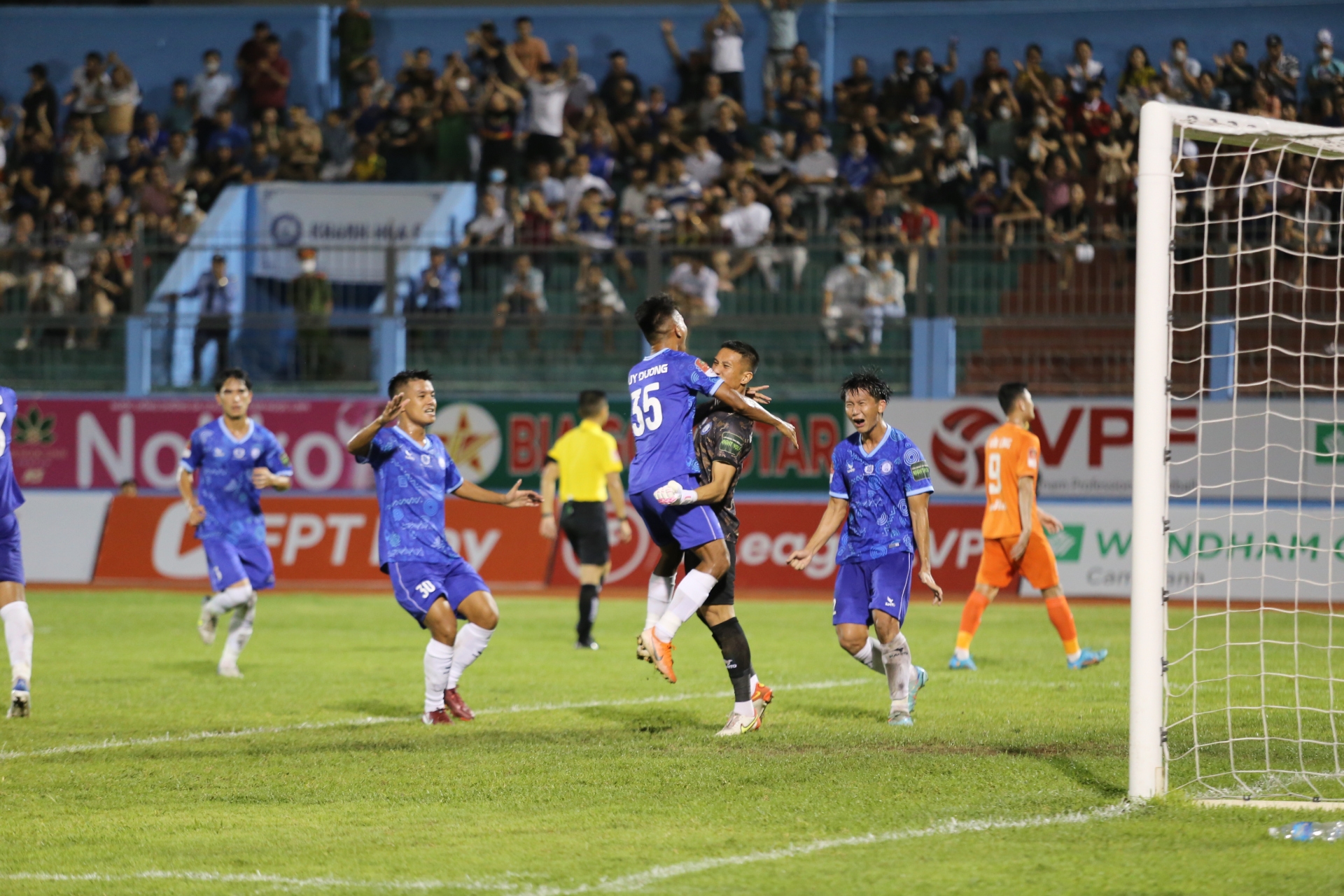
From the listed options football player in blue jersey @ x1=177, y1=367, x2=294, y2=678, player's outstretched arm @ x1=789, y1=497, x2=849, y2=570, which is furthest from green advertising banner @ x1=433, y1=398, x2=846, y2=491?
player's outstretched arm @ x1=789, y1=497, x2=849, y2=570

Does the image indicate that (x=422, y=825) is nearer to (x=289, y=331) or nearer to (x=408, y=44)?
(x=289, y=331)

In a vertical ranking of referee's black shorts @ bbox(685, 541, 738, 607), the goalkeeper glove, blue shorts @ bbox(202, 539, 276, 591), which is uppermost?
the goalkeeper glove

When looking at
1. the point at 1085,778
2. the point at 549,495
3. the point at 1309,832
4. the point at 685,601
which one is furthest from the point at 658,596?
the point at 549,495

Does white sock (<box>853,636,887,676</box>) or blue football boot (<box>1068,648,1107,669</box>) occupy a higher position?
white sock (<box>853,636,887,676</box>)

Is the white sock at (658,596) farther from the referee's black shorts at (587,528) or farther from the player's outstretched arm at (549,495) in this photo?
the referee's black shorts at (587,528)

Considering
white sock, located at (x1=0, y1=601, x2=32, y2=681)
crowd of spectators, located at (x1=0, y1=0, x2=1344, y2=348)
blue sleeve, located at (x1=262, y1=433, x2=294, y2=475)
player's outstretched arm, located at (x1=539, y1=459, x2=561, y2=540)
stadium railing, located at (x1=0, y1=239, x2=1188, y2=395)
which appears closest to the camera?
white sock, located at (x1=0, y1=601, x2=32, y2=681)

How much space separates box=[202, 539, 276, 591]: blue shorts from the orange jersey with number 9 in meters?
5.74

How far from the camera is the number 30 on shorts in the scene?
8.42 meters

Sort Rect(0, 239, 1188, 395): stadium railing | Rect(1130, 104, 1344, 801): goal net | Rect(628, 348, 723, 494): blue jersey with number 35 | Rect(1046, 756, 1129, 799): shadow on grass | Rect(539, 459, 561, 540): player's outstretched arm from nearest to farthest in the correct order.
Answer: Rect(1130, 104, 1344, 801): goal net, Rect(1046, 756, 1129, 799): shadow on grass, Rect(628, 348, 723, 494): blue jersey with number 35, Rect(539, 459, 561, 540): player's outstretched arm, Rect(0, 239, 1188, 395): stadium railing

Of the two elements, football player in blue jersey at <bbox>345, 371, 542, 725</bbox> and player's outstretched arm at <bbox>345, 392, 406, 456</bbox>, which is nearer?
player's outstretched arm at <bbox>345, 392, 406, 456</bbox>

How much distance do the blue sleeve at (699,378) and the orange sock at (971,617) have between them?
4477 millimetres

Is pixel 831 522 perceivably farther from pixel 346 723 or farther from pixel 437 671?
pixel 346 723

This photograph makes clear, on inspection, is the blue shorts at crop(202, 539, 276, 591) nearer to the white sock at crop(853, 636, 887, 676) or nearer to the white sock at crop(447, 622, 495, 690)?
the white sock at crop(447, 622, 495, 690)

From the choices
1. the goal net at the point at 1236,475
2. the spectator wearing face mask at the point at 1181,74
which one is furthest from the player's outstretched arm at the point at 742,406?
the spectator wearing face mask at the point at 1181,74
